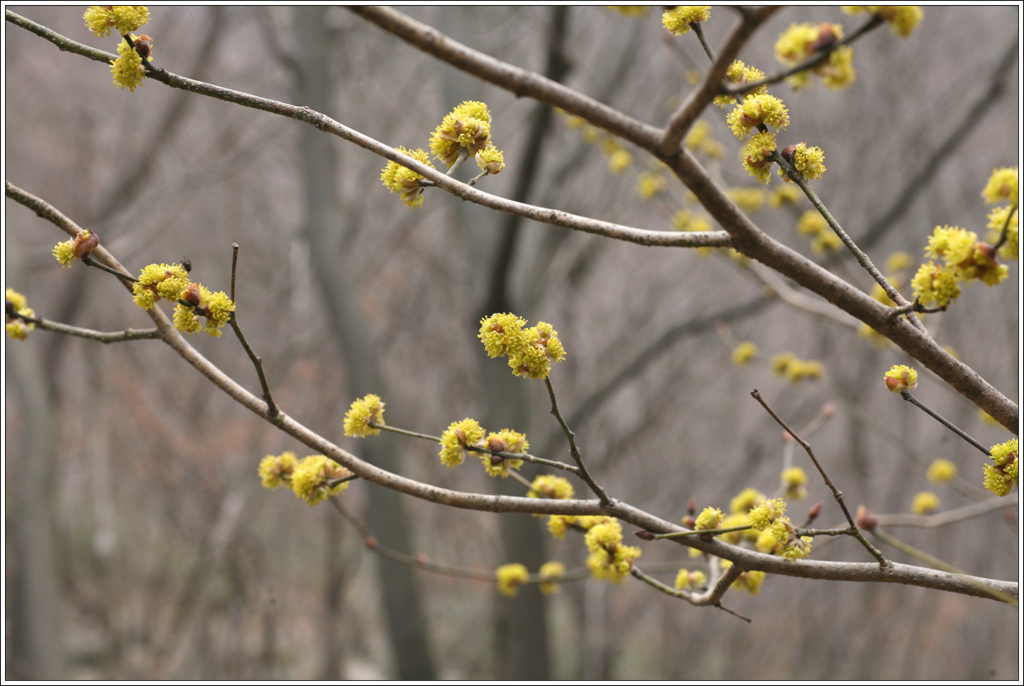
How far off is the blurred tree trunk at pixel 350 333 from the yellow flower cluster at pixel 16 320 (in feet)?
8.57

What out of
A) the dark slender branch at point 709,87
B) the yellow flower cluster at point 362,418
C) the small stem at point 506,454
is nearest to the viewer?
the dark slender branch at point 709,87

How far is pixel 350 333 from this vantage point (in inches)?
156

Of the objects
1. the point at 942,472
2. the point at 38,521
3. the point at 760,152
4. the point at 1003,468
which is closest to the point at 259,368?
the point at 760,152

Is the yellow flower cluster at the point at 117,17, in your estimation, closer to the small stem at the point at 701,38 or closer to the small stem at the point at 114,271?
the small stem at the point at 114,271

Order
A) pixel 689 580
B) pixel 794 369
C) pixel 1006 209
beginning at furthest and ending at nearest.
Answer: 1. pixel 794 369
2. pixel 689 580
3. pixel 1006 209

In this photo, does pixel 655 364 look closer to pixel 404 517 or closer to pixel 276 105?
pixel 404 517

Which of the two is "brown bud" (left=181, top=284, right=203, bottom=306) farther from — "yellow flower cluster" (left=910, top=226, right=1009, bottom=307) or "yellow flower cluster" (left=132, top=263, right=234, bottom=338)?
"yellow flower cluster" (left=910, top=226, right=1009, bottom=307)

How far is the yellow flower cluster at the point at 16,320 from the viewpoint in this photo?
1179mm

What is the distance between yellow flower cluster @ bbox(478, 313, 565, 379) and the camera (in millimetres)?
974

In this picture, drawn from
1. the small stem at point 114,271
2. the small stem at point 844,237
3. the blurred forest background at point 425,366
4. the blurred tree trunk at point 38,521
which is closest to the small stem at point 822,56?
the small stem at point 844,237

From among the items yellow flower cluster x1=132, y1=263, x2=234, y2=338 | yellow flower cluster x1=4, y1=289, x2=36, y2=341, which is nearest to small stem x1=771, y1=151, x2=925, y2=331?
yellow flower cluster x1=132, y1=263, x2=234, y2=338

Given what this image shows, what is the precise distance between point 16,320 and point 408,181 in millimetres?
840

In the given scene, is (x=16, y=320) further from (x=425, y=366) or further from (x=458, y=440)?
(x=425, y=366)

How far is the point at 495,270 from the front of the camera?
3.15 m
